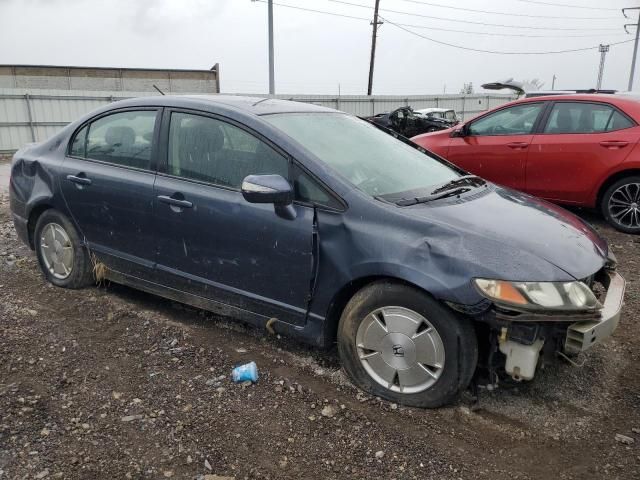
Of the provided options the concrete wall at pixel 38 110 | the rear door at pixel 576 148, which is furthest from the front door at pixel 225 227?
the concrete wall at pixel 38 110

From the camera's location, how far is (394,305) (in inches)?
109

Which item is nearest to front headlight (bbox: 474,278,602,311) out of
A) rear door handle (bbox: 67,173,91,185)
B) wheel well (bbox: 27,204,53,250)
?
rear door handle (bbox: 67,173,91,185)

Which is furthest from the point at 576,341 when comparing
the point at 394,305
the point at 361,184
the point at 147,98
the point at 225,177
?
the point at 147,98

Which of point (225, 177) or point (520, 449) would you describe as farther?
point (225, 177)

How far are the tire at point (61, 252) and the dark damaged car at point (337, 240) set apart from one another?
0.03m

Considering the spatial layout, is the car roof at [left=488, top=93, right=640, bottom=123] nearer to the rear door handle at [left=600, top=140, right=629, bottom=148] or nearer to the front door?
the rear door handle at [left=600, top=140, right=629, bottom=148]

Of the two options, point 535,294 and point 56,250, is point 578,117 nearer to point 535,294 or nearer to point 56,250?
point 535,294

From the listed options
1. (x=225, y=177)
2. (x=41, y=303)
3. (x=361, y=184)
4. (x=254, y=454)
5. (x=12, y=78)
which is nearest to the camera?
(x=254, y=454)

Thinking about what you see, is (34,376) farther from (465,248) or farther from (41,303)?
(465,248)

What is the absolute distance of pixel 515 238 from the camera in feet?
9.07

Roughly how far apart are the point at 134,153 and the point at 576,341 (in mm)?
2995

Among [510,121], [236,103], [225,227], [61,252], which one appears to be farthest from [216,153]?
[510,121]

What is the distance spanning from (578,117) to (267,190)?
4.76 metres

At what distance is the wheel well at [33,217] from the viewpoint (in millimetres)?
4406
